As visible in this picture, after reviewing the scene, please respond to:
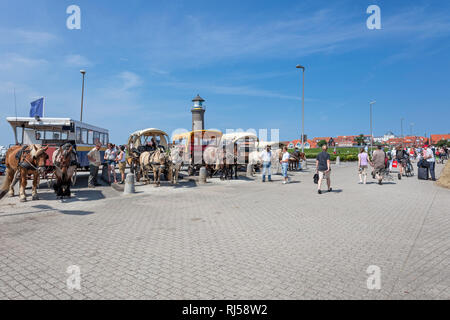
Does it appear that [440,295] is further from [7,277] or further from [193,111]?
[193,111]

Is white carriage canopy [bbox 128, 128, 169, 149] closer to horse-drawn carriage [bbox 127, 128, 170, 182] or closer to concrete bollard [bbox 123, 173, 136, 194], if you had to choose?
horse-drawn carriage [bbox 127, 128, 170, 182]

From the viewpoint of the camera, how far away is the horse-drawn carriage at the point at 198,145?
17062 mm

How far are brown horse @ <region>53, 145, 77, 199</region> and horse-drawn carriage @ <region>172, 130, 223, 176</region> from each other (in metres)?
7.07

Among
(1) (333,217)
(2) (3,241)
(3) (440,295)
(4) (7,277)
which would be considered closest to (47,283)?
(4) (7,277)

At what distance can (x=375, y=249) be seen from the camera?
5.11 metres

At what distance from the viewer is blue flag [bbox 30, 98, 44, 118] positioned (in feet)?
46.7

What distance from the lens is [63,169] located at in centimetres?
1026

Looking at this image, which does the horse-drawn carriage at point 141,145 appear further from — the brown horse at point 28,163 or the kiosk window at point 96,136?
the brown horse at point 28,163

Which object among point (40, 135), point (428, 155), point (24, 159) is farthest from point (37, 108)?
point (428, 155)

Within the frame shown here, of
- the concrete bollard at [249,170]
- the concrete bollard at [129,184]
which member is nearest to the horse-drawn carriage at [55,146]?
the concrete bollard at [129,184]

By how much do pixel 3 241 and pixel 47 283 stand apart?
2.69 meters

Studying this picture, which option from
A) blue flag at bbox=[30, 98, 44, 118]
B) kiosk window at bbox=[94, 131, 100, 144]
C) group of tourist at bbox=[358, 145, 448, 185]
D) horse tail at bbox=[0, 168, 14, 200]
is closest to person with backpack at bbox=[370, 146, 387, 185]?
group of tourist at bbox=[358, 145, 448, 185]

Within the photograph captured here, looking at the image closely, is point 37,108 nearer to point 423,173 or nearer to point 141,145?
point 141,145

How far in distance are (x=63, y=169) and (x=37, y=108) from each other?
252 inches
